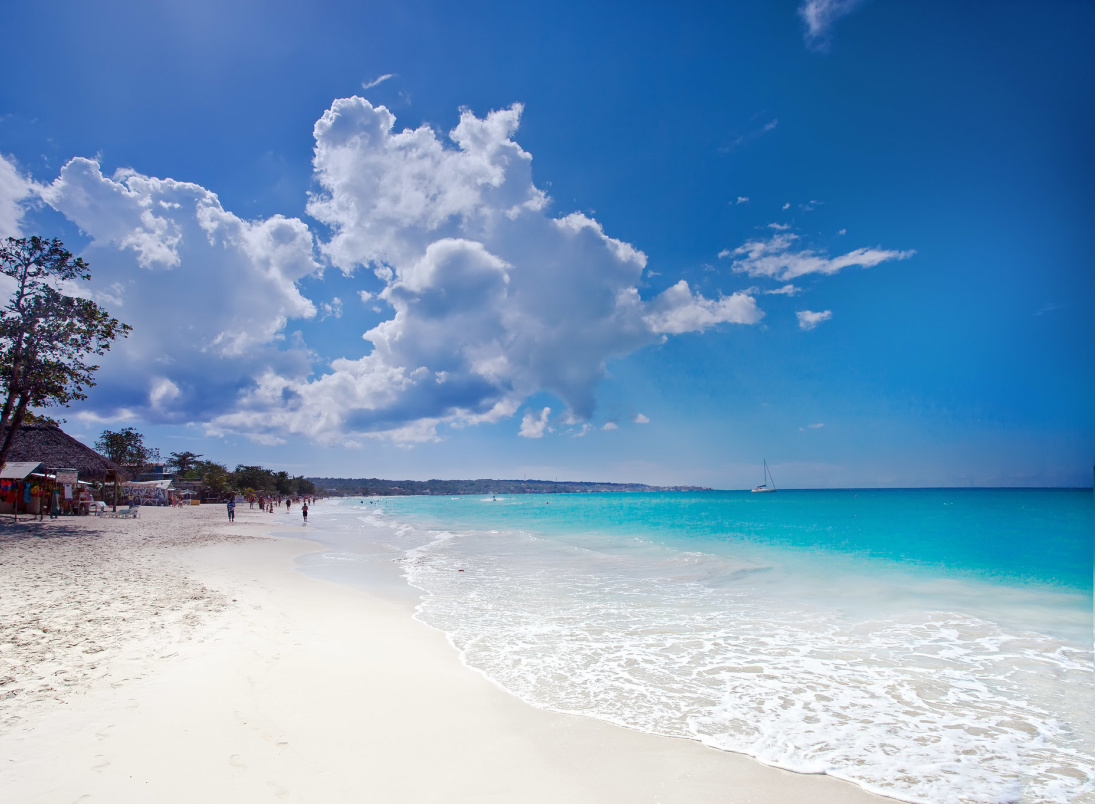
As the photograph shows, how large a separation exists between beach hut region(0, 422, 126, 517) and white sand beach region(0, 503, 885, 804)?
29299 mm

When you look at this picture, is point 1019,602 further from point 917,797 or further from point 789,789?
point 789,789

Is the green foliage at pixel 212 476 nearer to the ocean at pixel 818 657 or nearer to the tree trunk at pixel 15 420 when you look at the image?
the tree trunk at pixel 15 420

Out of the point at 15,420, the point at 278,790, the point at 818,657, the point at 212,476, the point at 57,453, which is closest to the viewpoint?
the point at 278,790

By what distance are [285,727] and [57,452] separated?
1485 inches

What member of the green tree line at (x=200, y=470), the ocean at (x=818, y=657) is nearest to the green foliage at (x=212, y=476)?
the green tree line at (x=200, y=470)

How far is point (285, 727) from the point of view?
452cm

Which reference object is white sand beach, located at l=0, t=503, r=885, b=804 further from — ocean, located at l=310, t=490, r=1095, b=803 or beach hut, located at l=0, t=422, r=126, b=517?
beach hut, located at l=0, t=422, r=126, b=517

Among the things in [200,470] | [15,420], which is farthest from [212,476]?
[15,420]

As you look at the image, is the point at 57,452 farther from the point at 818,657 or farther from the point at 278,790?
the point at 818,657

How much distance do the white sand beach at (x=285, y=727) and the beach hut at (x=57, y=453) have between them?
29.3 metres

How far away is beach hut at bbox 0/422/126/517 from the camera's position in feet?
93.8

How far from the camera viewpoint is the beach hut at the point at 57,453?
28.6 meters

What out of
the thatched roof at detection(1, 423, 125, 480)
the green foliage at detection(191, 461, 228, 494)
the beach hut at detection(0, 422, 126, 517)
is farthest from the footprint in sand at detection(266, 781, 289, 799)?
the green foliage at detection(191, 461, 228, 494)

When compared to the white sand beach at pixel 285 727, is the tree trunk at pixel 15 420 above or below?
above
